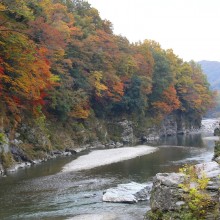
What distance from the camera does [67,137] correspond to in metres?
41.4

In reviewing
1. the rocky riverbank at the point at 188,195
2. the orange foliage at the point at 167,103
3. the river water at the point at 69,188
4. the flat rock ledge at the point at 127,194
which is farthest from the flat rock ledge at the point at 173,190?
the orange foliage at the point at 167,103

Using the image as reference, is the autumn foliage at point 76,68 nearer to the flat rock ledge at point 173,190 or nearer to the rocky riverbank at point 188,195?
the flat rock ledge at point 173,190

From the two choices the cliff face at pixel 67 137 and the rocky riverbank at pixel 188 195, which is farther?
the cliff face at pixel 67 137

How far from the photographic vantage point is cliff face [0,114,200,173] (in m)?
30.5

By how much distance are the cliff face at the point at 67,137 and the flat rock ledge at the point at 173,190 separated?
1701 cm

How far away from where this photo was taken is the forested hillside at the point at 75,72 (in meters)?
29.9

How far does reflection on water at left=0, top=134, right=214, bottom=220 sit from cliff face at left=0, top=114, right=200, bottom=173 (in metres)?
1.97

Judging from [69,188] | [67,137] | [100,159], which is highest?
[67,137]

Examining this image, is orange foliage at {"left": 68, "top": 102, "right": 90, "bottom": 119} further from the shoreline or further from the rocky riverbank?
the rocky riverbank

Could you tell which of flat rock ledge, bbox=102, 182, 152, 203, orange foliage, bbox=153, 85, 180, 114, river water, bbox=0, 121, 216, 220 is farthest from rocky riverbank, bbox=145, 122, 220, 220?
orange foliage, bbox=153, 85, 180, 114

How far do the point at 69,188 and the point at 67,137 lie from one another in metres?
19.7

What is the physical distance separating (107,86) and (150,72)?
13.1 meters

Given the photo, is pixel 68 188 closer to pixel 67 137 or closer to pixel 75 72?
pixel 67 137

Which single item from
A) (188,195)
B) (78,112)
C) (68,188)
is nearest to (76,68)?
(78,112)
